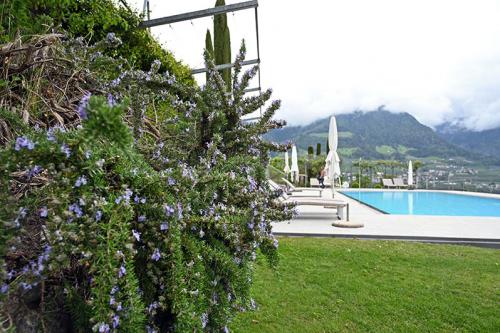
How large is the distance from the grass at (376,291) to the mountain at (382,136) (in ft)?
327

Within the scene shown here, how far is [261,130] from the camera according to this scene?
166cm

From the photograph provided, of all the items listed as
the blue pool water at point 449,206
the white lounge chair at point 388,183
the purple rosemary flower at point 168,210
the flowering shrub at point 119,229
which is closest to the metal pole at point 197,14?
the flowering shrub at point 119,229

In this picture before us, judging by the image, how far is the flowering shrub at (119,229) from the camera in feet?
2.11

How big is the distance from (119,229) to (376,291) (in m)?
4.18

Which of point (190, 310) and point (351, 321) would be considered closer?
point (190, 310)

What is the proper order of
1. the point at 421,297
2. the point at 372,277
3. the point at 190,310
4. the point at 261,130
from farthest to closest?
the point at 372,277
the point at 421,297
the point at 261,130
the point at 190,310

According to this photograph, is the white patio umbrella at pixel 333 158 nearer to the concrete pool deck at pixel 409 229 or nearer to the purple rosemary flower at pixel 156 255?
the concrete pool deck at pixel 409 229

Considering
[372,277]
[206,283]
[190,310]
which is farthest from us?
[372,277]

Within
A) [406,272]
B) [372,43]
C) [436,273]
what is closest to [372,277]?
[406,272]

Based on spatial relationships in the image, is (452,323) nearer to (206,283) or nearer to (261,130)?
(261,130)

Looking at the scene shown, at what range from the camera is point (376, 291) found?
13.6 feet

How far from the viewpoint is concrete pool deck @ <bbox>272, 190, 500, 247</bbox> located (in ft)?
22.7

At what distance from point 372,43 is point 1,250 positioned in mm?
137058

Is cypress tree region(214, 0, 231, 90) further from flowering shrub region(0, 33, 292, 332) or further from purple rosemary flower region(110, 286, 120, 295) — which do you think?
purple rosemary flower region(110, 286, 120, 295)
